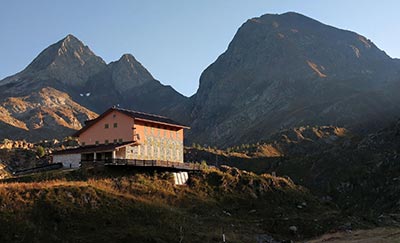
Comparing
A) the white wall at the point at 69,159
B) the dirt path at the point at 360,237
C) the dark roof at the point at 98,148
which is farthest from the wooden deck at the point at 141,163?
the dirt path at the point at 360,237

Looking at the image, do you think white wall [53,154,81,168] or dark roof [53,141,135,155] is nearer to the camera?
dark roof [53,141,135,155]

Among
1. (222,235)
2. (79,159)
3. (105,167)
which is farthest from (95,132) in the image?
(222,235)

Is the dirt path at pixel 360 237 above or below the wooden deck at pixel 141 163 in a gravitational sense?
below

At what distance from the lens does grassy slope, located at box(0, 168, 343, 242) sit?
132ft

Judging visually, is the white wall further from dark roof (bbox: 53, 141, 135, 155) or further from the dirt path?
the dirt path

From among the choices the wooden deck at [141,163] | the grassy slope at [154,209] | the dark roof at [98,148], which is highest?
the dark roof at [98,148]

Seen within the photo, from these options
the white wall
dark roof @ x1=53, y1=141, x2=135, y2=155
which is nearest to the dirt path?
dark roof @ x1=53, y1=141, x2=135, y2=155

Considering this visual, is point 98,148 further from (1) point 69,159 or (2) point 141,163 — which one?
(2) point 141,163

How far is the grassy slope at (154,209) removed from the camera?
40.4 meters

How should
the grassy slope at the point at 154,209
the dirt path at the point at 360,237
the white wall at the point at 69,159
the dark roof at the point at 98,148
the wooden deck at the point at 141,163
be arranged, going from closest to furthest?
the grassy slope at the point at 154,209
the dirt path at the point at 360,237
the wooden deck at the point at 141,163
the dark roof at the point at 98,148
the white wall at the point at 69,159

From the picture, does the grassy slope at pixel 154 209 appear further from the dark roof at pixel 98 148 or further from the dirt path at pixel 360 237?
the dark roof at pixel 98 148

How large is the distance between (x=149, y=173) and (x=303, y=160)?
299 feet

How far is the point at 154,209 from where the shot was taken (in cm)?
4872

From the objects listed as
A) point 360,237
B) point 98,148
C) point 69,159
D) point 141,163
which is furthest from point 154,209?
point 69,159
